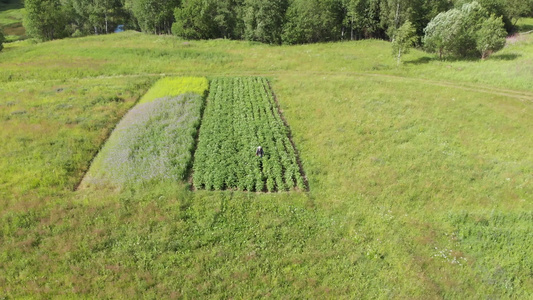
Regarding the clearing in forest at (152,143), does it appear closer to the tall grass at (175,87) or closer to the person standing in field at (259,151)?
the tall grass at (175,87)

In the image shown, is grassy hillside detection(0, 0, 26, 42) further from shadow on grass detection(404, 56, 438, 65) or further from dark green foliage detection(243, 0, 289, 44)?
shadow on grass detection(404, 56, 438, 65)

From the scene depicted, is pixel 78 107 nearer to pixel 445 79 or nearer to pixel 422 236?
pixel 422 236

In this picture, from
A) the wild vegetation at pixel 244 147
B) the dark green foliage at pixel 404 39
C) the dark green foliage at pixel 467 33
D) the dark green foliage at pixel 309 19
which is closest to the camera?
the wild vegetation at pixel 244 147

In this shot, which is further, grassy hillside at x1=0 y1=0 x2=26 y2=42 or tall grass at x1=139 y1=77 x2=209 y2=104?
grassy hillside at x1=0 y1=0 x2=26 y2=42

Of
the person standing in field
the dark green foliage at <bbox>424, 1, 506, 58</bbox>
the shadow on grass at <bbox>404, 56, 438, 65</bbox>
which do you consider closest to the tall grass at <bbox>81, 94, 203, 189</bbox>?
the person standing in field

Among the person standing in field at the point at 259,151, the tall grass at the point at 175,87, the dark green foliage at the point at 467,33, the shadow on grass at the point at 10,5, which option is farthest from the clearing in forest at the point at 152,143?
the shadow on grass at the point at 10,5

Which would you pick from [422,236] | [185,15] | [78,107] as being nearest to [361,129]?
[422,236]

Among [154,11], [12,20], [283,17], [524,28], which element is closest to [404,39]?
[283,17]
